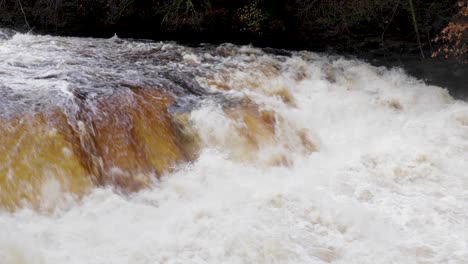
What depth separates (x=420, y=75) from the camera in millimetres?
7277

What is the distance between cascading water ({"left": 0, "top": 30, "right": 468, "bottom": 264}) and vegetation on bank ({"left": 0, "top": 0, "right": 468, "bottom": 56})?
1.16 metres

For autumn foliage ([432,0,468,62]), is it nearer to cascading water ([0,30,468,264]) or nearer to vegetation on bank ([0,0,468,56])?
vegetation on bank ([0,0,468,56])

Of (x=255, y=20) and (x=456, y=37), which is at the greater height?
(x=456, y=37)

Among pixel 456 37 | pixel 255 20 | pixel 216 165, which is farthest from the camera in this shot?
pixel 255 20

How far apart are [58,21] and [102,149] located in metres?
4.56

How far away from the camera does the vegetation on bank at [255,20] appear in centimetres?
703

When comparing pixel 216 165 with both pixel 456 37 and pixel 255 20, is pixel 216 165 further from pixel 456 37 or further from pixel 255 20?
pixel 456 37

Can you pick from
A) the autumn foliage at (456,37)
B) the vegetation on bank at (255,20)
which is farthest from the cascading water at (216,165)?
the vegetation on bank at (255,20)

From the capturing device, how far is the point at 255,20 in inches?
300

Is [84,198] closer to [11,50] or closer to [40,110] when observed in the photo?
[40,110]

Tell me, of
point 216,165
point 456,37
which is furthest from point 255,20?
point 216,165

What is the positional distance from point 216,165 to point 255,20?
3745 mm

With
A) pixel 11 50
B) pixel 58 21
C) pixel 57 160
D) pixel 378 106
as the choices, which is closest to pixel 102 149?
pixel 57 160

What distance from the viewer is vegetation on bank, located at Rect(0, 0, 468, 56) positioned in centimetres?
703
